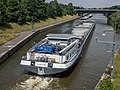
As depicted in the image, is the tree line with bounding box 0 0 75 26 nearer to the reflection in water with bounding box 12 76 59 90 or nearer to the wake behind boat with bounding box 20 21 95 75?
the wake behind boat with bounding box 20 21 95 75

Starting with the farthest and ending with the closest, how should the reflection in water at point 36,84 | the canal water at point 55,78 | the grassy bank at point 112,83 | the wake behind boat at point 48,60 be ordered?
the wake behind boat at point 48,60
the canal water at point 55,78
the reflection in water at point 36,84
the grassy bank at point 112,83

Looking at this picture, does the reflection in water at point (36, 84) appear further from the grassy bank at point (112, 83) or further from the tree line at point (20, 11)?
the tree line at point (20, 11)

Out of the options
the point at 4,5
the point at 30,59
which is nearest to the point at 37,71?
the point at 30,59

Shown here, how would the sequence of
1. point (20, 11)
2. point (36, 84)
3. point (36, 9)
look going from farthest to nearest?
point (36, 9) → point (20, 11) → point (36, 84)

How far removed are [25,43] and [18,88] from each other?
24310 mm

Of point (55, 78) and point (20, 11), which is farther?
point (20, 11)

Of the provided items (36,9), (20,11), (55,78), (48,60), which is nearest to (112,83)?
(55,78)

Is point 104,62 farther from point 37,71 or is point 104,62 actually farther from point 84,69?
point 37,71

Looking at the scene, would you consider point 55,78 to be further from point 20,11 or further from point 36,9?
point 36,9

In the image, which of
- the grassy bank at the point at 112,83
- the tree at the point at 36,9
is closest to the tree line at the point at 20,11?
the tree at the point at 36,9

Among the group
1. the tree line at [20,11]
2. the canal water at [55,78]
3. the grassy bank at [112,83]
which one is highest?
the tree line at [20,11]

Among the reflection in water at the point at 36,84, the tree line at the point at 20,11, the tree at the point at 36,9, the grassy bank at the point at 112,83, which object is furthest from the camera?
the tree at the point at 36,9

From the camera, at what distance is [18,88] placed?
27.2 metres

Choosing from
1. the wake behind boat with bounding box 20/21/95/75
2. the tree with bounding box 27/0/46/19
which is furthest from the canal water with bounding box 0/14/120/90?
the tree with bounding box 27/0/46/19
